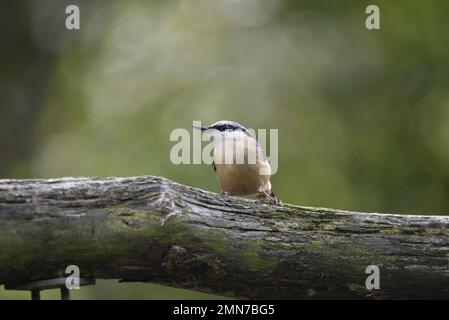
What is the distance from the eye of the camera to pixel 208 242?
316 cm

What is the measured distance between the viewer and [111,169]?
8477mm

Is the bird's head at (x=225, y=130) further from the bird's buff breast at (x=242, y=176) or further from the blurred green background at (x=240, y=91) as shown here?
the blurred green background at (x=240, y=91)

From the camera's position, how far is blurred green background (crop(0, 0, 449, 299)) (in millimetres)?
8367

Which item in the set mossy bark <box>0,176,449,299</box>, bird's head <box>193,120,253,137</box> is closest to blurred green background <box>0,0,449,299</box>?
bird's head <box>193,120,253,137</box>

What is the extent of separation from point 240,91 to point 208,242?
20.4 ft

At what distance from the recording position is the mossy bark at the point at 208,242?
2.94 meters

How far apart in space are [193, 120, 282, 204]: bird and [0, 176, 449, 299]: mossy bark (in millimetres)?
1392

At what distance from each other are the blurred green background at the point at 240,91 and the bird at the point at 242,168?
2939 mm

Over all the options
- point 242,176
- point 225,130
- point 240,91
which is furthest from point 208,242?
point 240,91

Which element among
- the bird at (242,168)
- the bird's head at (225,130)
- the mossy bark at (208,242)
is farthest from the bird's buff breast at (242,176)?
the mossy bark at (208,242)

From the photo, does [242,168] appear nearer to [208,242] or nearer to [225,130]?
[225,130]

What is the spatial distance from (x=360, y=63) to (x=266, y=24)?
1513 millimetres

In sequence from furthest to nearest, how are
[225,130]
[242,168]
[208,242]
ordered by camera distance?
[225,130]
[242,168]
[208,242]

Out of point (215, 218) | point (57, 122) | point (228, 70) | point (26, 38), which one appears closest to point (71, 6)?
point (26, 38)
